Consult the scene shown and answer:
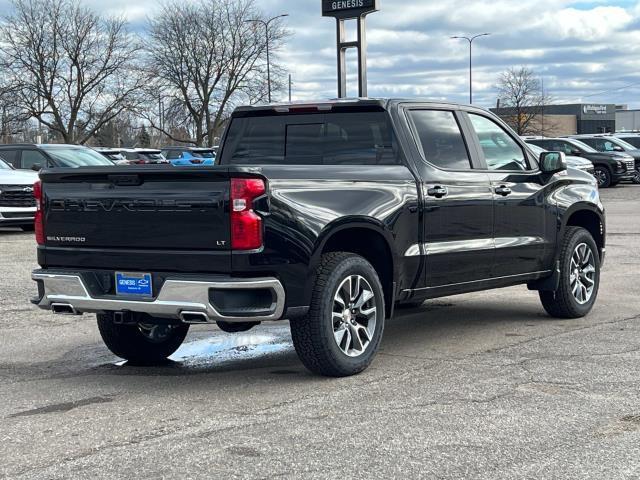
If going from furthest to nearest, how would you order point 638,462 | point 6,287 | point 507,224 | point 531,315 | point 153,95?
point 153,95
point 6,287
point 531,315
point 507,224
point 638,462

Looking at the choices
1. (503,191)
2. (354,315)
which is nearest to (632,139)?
(503,191)

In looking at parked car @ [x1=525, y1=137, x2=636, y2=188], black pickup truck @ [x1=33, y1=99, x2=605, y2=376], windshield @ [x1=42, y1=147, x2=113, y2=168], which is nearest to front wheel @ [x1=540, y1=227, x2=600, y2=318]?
black pickup truck @ [x1=33, y1=99, x2=605, y2=376]

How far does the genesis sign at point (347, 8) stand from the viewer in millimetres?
22000

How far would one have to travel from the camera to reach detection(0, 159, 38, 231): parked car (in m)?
16.9

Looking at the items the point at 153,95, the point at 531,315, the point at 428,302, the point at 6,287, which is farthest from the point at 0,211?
the point at 153,95

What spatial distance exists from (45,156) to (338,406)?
49.8 ft

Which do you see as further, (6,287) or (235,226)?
(6,287)

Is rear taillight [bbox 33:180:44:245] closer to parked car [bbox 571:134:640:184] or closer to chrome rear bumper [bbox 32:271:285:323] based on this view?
chrome rear bumper [bbox 32:271:285:323]

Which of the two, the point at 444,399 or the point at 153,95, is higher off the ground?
the point at 153,95

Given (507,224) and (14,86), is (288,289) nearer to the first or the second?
(507,224)

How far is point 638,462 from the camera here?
4.37 meters

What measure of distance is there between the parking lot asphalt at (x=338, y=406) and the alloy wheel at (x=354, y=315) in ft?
0.74

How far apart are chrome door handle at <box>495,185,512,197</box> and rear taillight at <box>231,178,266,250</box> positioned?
260 cm

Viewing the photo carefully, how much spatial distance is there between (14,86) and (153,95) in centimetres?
836
